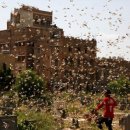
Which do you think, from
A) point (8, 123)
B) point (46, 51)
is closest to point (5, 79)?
point (46, 51)

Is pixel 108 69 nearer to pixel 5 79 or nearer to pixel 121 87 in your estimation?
pixel 121 87

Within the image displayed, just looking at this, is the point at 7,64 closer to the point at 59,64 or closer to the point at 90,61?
the point at 59,64

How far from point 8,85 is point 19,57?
11.0 metres

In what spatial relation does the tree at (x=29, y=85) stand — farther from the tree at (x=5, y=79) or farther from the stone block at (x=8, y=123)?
the stone block at (x=8, y=123)

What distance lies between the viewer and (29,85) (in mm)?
39875

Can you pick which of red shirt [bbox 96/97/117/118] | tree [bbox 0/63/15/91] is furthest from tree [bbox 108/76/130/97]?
red shirt [bbox 96/97/117/118]

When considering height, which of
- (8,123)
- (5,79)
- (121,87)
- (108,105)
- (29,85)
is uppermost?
(5,79)

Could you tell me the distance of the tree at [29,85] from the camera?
38219 millimetres

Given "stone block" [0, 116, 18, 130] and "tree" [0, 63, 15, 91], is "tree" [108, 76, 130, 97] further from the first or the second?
"stone block" [0, 116, 18, 130]

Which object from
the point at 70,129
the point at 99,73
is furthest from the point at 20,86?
the point at 99,73

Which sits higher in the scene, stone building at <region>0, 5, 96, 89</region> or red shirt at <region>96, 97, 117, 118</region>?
stone building at <region>0, 5, 96, 89</region>

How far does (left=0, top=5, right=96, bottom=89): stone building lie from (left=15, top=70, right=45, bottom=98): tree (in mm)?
16040

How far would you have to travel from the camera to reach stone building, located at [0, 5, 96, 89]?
195ft

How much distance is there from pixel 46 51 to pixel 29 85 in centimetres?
2043
